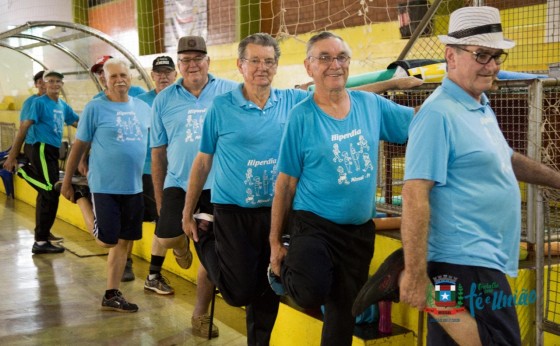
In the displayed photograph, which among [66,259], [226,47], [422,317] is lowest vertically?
[66,259]

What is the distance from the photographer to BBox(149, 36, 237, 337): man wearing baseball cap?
15.7ft

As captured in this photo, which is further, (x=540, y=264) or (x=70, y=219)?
(x=70, y=219)

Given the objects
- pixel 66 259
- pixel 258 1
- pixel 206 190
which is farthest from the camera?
pixel 258 1

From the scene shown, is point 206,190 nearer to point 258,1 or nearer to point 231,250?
point 231,250

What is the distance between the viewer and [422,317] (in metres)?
3.82

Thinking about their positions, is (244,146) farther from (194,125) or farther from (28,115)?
(28,115)

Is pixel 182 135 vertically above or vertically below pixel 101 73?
below

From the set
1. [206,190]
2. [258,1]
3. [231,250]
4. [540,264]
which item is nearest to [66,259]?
[206,190]

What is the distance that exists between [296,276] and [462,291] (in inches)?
38.9

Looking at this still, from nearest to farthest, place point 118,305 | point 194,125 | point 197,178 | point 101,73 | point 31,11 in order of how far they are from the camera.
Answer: point 197,178, point 194,125, point 118,305, point 101,73, point 31,11

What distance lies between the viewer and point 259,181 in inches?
153

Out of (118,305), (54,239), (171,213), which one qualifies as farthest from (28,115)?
(171,213)

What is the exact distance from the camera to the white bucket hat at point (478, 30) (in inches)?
102

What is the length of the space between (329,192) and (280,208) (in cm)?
Answer: 29
